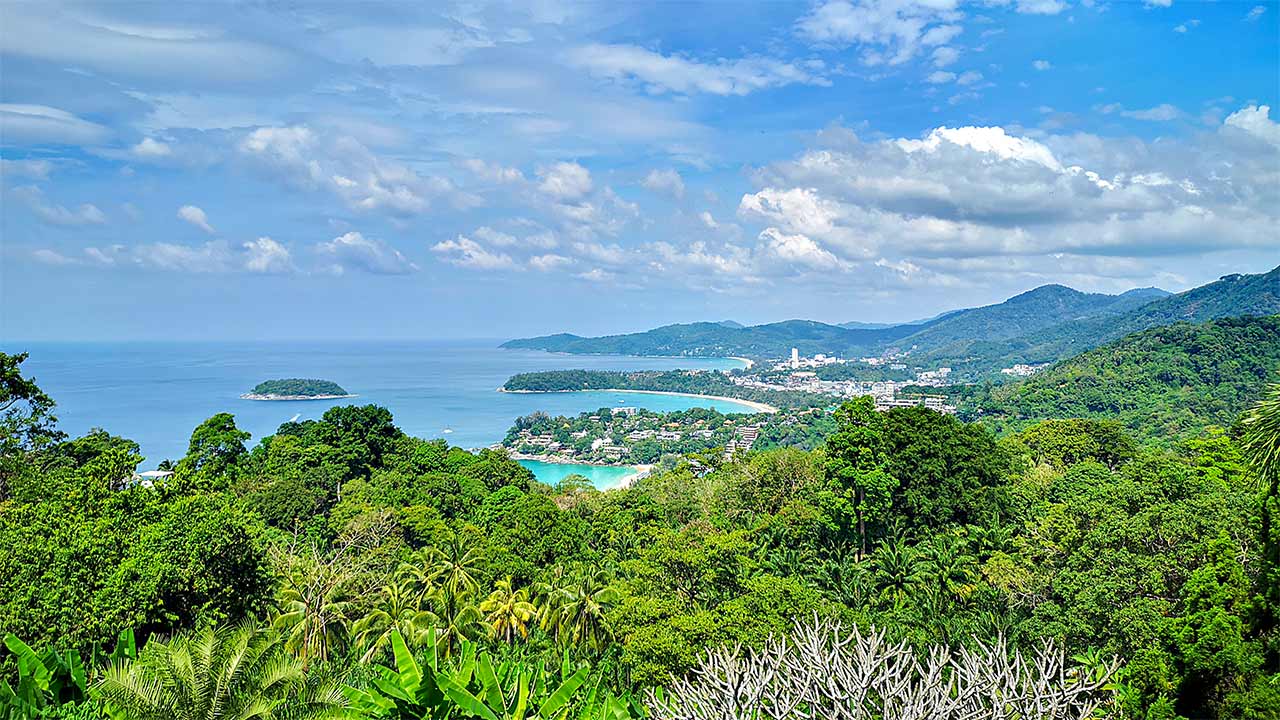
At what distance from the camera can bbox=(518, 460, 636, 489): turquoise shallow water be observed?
53.8 meters

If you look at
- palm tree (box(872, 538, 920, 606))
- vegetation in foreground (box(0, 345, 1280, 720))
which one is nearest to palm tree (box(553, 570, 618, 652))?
vegetation in foreground (box(0, 345, 1280, 720))

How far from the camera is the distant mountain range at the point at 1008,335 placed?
118 meters

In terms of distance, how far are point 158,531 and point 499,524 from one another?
845 centimetres

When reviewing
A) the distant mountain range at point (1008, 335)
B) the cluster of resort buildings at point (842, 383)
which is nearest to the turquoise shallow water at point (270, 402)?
the cluster of resort buildings at point (842, 383)

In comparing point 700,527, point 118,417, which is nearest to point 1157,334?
point 700,527

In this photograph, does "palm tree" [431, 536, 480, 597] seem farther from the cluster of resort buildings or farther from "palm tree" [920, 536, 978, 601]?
the cluster of resort buildings

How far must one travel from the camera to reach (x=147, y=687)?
17.3 feet

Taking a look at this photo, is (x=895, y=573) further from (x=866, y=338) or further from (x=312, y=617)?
(x=866, y=338)

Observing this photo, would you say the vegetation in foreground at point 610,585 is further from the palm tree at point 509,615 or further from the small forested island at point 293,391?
the small forested island at point 293,391

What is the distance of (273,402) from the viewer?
79875 millimetres

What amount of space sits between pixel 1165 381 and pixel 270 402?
7733 cm

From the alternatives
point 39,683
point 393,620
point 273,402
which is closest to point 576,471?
point 273,402

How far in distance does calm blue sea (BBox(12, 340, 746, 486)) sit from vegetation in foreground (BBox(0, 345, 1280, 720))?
36.4m

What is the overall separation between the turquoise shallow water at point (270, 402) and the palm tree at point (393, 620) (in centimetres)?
4051
